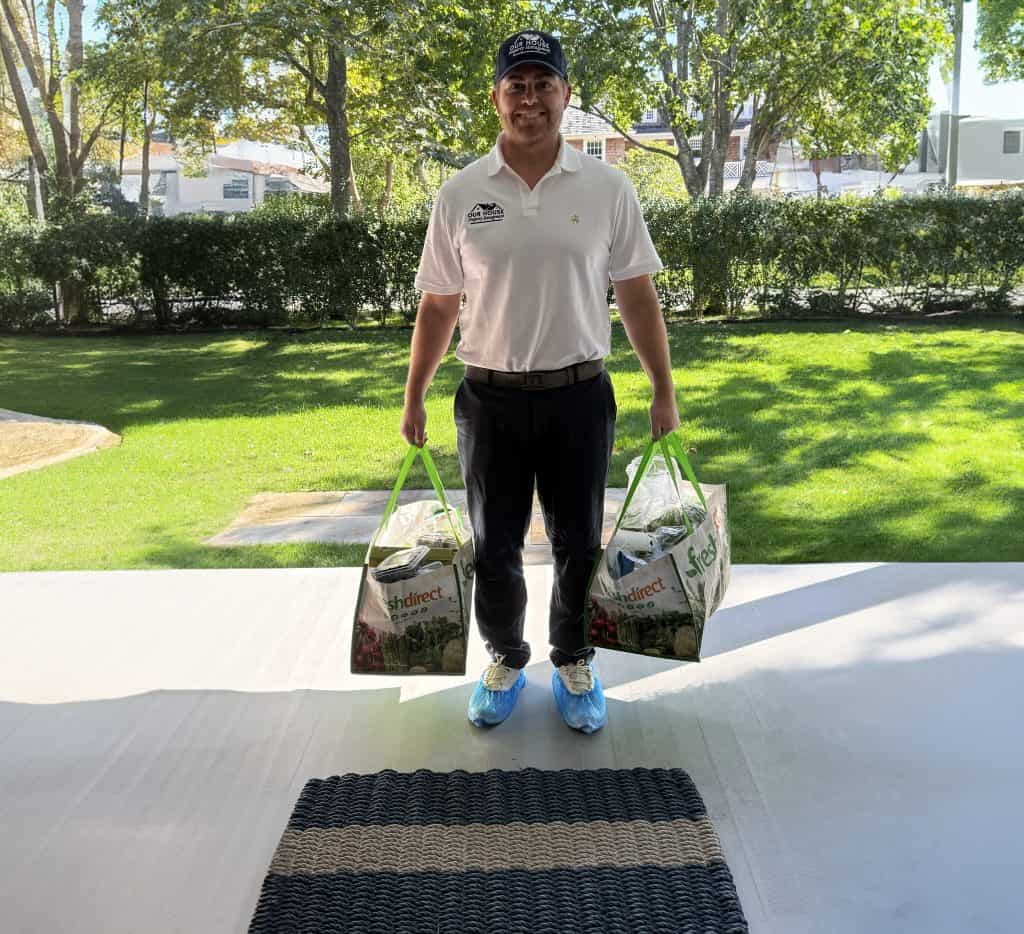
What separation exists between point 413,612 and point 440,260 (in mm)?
582

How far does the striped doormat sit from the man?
23 centimetres

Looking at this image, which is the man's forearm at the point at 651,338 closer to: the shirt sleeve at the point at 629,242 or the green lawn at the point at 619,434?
the shirt sleeve at the point at 629,242

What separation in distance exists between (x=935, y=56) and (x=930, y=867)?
463 cm

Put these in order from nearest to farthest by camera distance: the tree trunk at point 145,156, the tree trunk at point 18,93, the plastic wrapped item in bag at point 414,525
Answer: the plastic wrapped item in bag at point 414,525 → the tree trunk at point 18,93 → the tree trunk at point 145,156

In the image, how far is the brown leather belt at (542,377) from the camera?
182 cm

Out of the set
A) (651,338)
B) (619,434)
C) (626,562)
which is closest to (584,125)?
(619,434)

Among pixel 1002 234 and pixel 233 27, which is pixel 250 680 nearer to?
pixel 233 27

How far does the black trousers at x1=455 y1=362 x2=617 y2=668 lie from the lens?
1839mm

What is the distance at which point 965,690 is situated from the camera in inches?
82.7

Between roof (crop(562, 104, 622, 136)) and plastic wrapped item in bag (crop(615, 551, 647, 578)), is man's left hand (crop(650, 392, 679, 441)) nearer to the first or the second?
plastic wrapped item in bag (crop(615, 551, 647, 578))

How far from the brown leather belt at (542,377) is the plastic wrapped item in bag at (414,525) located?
268 mm

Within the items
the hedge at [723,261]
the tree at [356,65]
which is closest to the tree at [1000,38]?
the hedge at [723,261]

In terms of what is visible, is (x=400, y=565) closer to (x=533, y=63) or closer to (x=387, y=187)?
(x=533, y=63)

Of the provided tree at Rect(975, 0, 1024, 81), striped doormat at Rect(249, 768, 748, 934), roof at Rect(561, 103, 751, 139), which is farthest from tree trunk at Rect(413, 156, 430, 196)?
striped doormat at Rect(249, 768, 748, 934)
